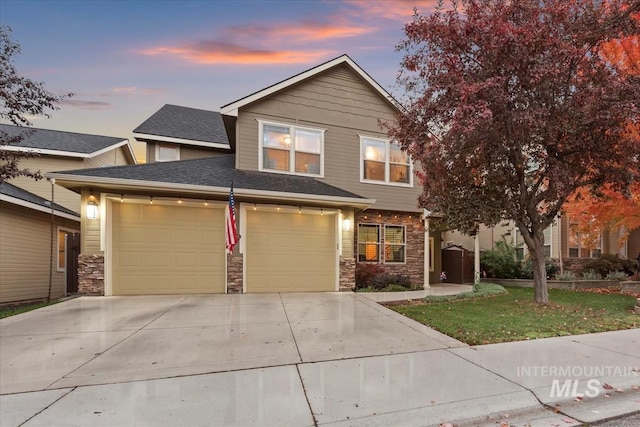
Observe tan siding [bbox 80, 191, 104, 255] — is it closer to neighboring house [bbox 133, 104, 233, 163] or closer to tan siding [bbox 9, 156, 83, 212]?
neighboring house [bbox 133, 104, 233, 163]

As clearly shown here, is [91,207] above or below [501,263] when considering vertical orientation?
above

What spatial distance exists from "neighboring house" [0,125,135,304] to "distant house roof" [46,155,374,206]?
2.39 metres

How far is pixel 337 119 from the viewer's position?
12.0 meters

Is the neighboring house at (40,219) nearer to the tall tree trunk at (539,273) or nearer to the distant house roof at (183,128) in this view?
the distant house roof at (183,128)

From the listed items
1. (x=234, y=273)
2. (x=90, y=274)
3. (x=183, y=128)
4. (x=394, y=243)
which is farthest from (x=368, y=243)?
(x=183, y=128)

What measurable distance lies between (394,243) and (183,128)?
10293mm

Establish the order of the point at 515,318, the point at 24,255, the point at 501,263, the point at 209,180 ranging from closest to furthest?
the point at 515,318 → the point at 209,180 → the point at 24,255 → the point at 501,263

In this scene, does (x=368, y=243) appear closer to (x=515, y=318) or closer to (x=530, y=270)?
(x=515, y=318)

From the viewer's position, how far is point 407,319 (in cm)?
645

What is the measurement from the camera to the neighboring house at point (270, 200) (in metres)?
8.85

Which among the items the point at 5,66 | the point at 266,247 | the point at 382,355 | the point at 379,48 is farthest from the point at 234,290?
the point at 379,48

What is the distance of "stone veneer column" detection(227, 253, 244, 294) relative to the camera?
31.2 feet

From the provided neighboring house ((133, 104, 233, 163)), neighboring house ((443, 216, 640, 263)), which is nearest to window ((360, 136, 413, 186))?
neighboring house ((443, 216, 640, 263))

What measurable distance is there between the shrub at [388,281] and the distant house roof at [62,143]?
512 inches
